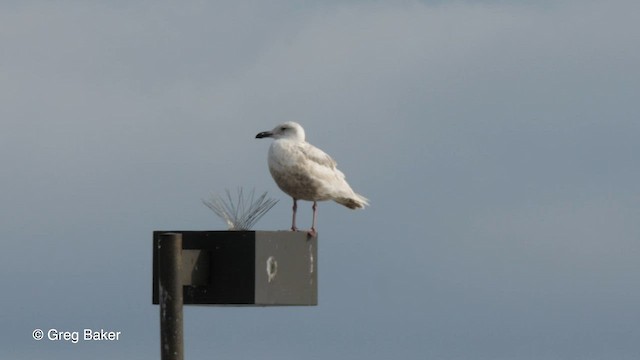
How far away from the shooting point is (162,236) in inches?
477

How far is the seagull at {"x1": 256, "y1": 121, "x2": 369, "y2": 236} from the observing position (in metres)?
15.1

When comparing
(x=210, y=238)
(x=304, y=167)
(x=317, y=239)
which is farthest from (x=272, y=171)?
(x=210, y=238)

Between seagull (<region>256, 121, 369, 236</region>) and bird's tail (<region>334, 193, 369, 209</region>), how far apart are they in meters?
0.07

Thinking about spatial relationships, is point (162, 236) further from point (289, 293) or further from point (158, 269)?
point (289, 293)

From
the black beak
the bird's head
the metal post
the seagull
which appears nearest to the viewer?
→ the metal post

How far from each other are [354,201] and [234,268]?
141 inches

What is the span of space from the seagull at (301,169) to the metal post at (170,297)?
290 centimetres

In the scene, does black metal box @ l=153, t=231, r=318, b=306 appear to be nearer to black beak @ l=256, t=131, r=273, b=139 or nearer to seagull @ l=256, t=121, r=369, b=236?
seagull @ l=256, t=121, r=369, b=236

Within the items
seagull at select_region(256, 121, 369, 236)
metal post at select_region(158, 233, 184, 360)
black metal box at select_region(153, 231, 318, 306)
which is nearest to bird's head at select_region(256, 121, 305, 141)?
seagull at select_region(256, 121, 369, 236)

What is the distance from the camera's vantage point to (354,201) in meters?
15.9

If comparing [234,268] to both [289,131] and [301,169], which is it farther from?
[289,131]

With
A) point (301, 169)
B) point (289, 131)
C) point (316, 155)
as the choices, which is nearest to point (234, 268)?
point (301, 169)

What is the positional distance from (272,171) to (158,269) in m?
3.23

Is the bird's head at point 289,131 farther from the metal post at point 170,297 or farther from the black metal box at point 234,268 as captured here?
the metal post at point 170,297
